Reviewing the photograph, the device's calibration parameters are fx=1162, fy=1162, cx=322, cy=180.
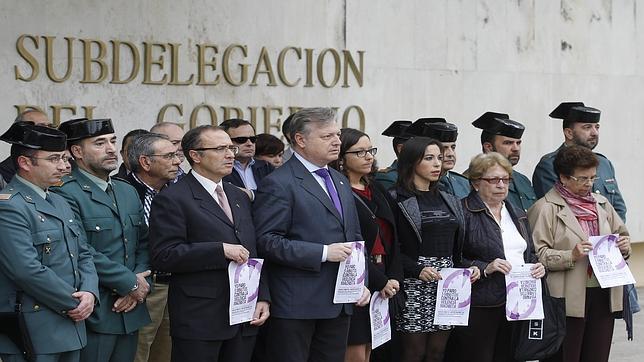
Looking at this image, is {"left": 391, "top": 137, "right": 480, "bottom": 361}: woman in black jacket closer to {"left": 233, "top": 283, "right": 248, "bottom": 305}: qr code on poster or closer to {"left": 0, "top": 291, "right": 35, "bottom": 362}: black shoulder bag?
→ {"left": 233, "top": 283, "right": 248, "bottom": 305}: qr code on poster

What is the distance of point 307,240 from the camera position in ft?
21.3

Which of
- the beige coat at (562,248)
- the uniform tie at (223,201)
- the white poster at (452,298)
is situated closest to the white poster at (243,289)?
the uniform tie at (223,201)

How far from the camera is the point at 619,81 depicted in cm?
1296

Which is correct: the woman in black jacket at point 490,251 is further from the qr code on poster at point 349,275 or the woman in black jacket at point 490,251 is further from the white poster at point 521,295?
the qr code on poster at point 349,275

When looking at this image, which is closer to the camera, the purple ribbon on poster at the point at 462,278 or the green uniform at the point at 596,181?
the purple ribbon on poster at the point at 462,278

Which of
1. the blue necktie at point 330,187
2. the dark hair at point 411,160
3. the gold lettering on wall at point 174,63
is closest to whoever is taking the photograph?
the blue necktie at point 330,187

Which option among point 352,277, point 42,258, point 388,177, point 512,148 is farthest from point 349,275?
point 512,148

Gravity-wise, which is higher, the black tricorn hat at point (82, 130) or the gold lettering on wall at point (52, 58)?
the gold lettering on wall at point (52, 58)

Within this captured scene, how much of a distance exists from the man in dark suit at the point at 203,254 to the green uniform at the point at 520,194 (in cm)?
277

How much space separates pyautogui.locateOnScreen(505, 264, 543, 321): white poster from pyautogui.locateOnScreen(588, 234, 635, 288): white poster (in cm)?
47

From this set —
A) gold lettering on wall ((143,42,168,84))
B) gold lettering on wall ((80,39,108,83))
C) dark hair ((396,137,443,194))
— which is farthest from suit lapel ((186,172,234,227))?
gold lettering on wall ((143,42,168,84))

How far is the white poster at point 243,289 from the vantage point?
614 centimetres

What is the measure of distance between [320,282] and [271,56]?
439 centimetres

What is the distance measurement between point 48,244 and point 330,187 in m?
1.71
